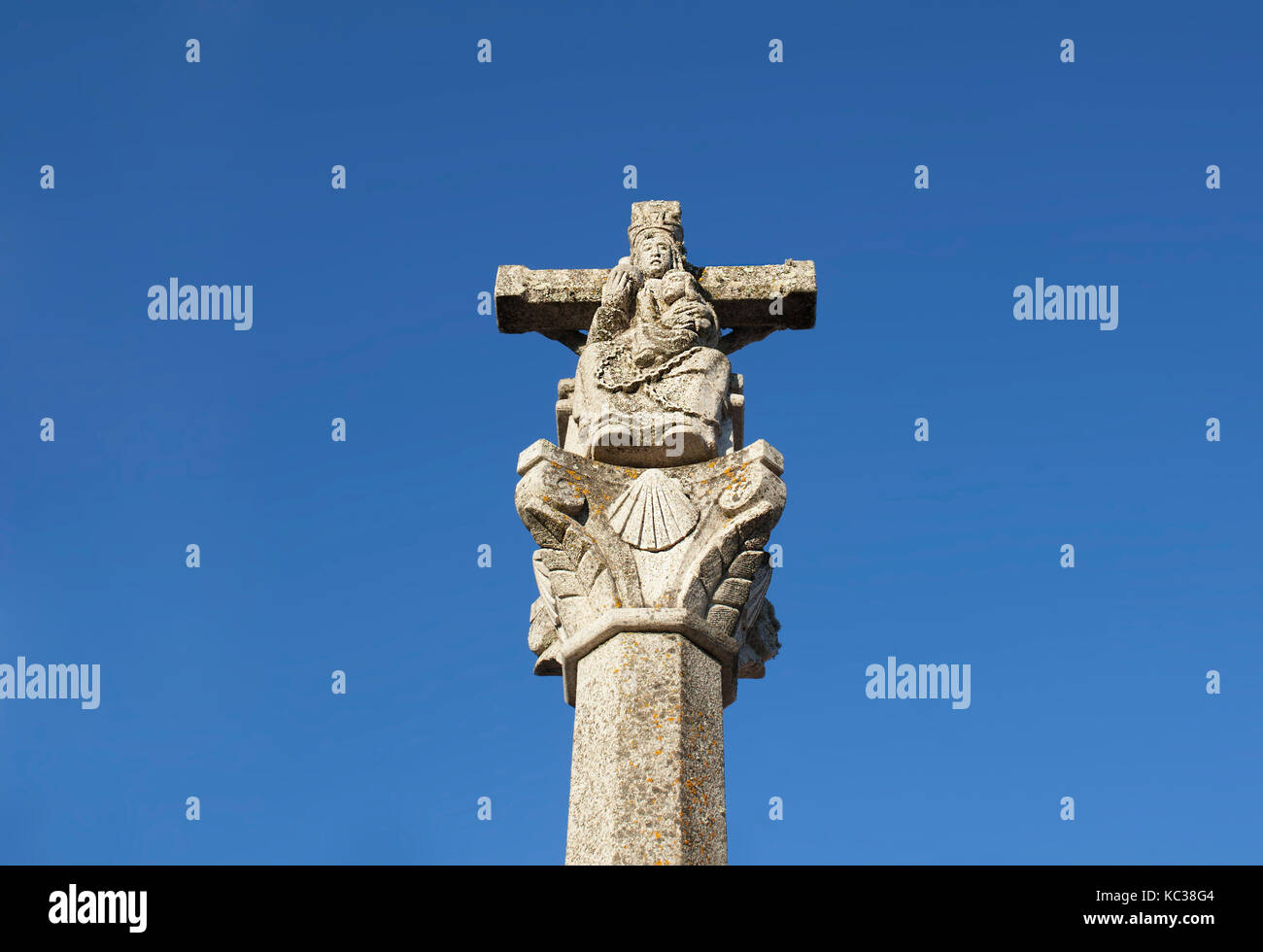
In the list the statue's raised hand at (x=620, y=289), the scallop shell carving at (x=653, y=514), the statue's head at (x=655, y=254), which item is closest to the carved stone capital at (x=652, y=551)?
the scallop shell carving at (x=653, y=514)

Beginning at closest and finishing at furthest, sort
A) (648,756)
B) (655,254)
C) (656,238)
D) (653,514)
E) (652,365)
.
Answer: (648,756), (653,514), (652,365), (655,254), (656,238)

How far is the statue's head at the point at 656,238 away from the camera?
9.02 meters

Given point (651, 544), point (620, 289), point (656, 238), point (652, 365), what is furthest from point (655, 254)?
point (651, 544)

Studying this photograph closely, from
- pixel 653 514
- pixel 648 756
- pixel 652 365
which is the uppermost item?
pixel 652 365

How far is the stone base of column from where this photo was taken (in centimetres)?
646

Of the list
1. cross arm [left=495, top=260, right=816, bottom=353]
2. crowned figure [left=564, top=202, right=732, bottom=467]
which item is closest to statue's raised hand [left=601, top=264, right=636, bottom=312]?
crowned figure [left=564, top=202, right=732, bottom=467]

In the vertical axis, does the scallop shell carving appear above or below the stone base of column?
above

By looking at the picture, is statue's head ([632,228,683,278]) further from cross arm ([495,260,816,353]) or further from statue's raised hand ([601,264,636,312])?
cross arm ([495,260,816,353])

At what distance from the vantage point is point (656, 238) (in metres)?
9.16

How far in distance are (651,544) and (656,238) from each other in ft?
8.52

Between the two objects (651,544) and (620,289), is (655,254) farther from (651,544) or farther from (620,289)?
(651,544)

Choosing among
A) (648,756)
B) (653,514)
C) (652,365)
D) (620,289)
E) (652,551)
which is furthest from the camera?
(620,289)

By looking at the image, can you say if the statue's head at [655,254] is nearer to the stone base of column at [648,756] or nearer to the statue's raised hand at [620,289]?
the statue's raised hand at [620,289]
